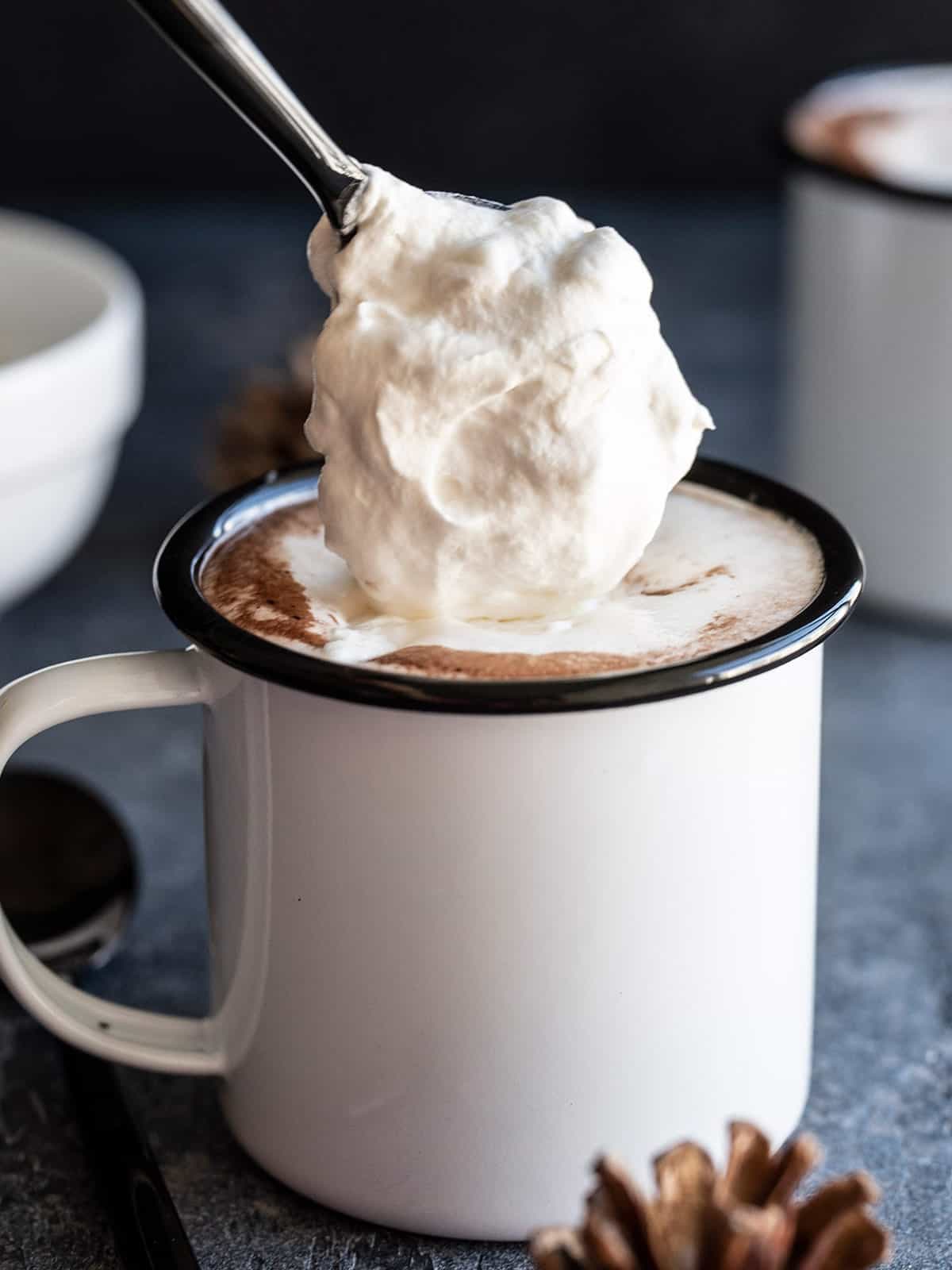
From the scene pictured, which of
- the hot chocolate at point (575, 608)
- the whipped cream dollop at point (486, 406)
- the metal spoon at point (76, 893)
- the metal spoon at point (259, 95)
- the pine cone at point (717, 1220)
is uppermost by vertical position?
the metal spoon at point (259, 95)

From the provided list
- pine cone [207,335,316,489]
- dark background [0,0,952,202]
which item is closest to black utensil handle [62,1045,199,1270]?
pine cone [207,335,316,489]

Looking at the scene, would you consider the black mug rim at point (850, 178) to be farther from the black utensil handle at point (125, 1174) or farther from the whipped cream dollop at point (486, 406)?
the black utensil handle at point (125, 1174)

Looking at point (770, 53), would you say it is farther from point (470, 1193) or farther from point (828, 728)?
point (470, 1193)

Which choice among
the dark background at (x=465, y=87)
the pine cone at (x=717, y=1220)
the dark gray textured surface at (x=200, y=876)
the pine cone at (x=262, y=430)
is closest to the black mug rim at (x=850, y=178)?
the dark gray textured surface at (x=200, y=876)

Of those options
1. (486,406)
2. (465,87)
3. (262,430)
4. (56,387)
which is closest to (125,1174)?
(486,406)

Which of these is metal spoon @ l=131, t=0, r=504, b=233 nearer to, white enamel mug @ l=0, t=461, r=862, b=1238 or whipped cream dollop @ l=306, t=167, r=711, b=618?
whipped cream dollop @ l=306, t=167, r=711, b=618

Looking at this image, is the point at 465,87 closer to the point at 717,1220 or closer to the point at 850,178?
the point at 850,178

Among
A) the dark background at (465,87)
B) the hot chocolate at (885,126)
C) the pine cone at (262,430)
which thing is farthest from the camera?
the dark background at (465,87)

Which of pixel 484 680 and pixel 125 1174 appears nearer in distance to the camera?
pixel 484 680
